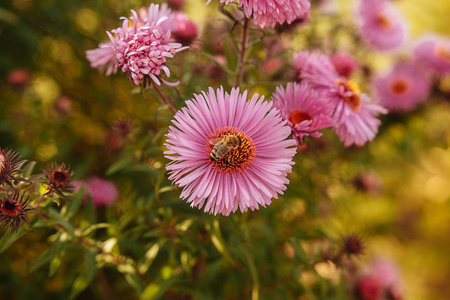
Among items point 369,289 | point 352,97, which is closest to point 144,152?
point 352,97

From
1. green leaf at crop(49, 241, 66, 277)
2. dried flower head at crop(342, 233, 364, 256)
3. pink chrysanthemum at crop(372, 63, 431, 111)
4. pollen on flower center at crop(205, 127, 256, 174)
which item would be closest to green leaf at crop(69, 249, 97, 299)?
green leaf at crop(49, 241, 66, 277)

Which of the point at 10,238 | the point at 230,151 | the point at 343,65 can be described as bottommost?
the point at 10,238

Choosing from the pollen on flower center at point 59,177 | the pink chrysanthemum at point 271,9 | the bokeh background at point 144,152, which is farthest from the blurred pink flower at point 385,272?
the pollen on flower center at point 59,177

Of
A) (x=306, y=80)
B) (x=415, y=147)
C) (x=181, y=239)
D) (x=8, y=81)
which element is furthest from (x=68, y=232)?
(x=415, y=147)

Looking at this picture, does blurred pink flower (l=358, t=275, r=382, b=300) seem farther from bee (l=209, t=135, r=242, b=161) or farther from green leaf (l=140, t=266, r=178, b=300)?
bee (l=209, t=135, r=242, b=161)

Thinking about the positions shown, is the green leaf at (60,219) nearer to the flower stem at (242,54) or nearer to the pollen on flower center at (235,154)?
the pollen on flower center at (235,154)

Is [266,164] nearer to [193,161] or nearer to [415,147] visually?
[193,161]

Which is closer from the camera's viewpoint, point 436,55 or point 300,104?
point 300,104

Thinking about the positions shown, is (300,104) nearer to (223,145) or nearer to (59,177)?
(223,145)
